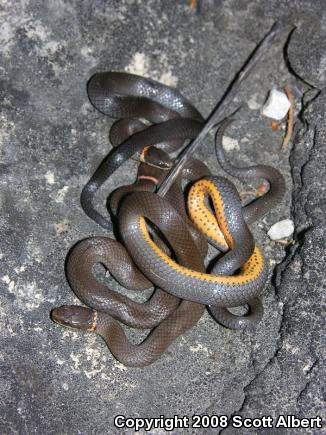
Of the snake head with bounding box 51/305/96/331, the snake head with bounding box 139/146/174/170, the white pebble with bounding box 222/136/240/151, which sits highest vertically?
the white pebble with bounding box 222/136/240/151

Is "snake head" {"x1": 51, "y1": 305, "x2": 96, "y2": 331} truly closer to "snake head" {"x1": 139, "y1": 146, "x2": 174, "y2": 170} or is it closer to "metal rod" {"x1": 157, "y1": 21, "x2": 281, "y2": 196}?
"metal rod" {"x1": 157, "y1": 21, "x2": 281, "y2": 196}

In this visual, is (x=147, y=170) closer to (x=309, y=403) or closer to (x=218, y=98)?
(x=218, y=98)

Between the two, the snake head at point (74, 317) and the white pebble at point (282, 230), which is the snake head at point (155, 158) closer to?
the white pebble at point (282, 230)

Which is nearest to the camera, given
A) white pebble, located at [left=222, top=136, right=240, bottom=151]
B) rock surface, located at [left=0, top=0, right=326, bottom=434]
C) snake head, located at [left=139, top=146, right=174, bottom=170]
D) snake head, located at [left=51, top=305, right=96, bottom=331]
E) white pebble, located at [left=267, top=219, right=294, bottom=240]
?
rock surface, located at [left=0, top=0, right=326, bottom=434]

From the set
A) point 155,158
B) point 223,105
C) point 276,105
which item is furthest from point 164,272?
point 276,105

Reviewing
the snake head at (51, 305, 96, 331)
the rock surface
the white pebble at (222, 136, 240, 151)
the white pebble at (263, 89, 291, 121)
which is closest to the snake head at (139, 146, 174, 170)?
the rock surface

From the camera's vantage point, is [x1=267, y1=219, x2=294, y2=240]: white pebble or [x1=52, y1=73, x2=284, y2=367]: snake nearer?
[x1=52, y1=73, x2=284, y2=367]: snake

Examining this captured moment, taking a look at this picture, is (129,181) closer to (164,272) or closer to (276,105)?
(164,272)
